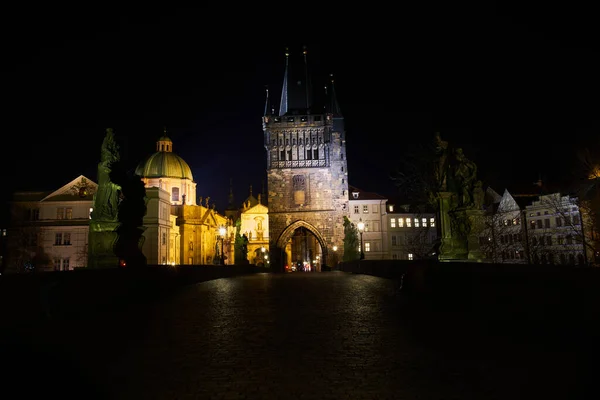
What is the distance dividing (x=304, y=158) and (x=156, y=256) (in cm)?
2295

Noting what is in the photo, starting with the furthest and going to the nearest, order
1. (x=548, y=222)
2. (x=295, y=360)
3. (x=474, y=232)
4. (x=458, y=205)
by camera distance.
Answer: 1. (x=548, y=222)
2. (x=458, y=205)
3. (x=474, y=232)
4. (x=295, y=360)

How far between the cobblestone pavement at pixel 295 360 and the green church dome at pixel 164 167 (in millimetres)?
73463

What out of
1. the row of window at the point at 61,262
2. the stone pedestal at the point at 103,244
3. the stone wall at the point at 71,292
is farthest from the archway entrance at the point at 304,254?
the stone wall at the point at 71,292

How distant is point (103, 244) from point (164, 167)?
69530mm

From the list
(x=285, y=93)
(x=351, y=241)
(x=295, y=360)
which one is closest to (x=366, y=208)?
(x=285, y=93)

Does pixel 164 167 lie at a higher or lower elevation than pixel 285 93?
lower

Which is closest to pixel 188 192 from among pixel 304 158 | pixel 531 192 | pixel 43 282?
pixel 304 158

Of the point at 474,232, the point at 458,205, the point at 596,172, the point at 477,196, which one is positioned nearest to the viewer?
the point at 477,196

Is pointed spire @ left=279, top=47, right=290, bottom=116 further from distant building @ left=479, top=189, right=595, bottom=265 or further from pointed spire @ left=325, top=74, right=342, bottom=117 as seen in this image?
distant building @ left=479, top=189, right=595, bottom=265

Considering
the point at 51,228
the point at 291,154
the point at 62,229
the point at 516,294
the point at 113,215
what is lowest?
the point at 516,294

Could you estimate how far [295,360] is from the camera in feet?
19.5

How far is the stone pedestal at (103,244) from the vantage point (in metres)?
13.2

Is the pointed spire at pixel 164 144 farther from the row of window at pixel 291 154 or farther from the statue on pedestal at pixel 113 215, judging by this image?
the statue on pedestal at pixel 113 215

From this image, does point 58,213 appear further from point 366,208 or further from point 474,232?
point 474,232
